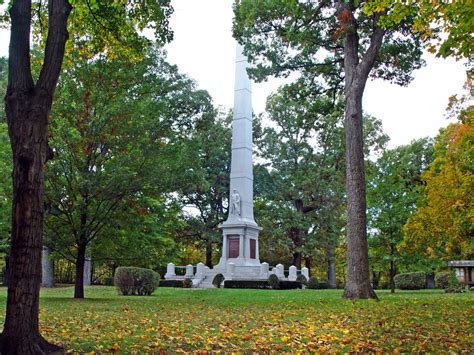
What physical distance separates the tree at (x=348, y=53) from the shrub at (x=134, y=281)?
7.53 m

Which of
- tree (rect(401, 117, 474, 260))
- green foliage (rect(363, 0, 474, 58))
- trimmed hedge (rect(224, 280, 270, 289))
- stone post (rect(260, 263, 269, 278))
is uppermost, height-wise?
green foliage (rect(363, 0, 474, 58))

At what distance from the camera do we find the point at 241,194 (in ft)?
99.2

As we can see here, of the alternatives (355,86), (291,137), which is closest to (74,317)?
(355,86)

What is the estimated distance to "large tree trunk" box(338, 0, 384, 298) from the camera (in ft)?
40.9

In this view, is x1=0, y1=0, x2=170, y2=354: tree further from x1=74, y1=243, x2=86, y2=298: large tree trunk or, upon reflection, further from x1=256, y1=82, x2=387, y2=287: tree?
x1=256, y1=82, x2=387, y2=287: tree

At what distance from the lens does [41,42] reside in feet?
29.5

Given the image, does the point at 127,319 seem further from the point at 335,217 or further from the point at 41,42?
the point at 335,217

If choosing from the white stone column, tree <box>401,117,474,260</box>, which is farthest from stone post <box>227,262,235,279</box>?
tree <box>401,117,474,260</box>

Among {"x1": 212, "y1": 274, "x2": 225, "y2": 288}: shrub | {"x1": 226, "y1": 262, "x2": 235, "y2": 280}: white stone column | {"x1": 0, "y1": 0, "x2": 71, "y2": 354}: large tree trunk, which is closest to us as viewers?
{"x1": 0, "y1": 0, "x2": 71, "y2": 354}: large tree trunk

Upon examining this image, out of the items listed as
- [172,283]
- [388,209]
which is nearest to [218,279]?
[172,283]

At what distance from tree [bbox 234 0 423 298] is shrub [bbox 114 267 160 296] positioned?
7.53 m

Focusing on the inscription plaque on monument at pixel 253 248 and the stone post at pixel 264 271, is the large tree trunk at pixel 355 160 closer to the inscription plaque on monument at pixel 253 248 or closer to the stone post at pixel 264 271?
the stone post at pixel 264 271

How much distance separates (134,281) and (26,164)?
1255cm

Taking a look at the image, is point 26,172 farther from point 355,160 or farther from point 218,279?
point 218,279
